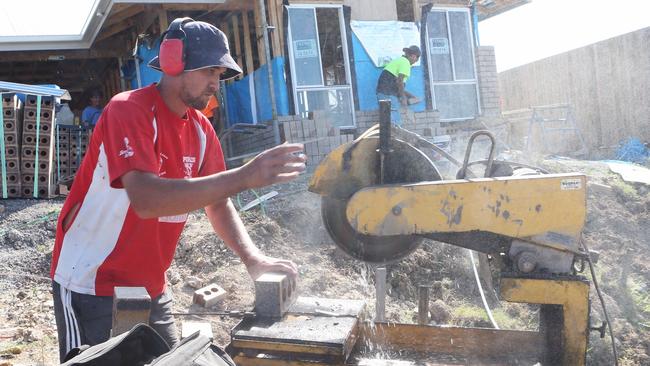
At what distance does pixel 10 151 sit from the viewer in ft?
28.0

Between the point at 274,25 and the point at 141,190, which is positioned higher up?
the point at 274,25

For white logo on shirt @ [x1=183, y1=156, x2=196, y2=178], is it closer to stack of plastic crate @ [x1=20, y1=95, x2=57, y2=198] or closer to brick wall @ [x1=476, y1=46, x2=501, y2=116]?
stack of plastic crate @ [x1=20, y1=95, x2=57, y2=198]

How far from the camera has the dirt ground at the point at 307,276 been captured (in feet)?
16.7

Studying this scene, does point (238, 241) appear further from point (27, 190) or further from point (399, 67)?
point (399, 67)

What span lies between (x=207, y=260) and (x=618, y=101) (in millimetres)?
13171

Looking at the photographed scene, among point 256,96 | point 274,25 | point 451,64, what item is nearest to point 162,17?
point 274,25

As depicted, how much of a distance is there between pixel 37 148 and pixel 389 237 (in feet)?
23.5

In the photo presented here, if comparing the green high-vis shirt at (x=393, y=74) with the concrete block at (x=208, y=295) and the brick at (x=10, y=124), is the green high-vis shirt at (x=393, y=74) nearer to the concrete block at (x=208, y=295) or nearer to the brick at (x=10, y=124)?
the brick at (x=10, y=124)

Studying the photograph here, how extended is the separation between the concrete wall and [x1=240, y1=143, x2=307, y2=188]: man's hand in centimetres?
1427

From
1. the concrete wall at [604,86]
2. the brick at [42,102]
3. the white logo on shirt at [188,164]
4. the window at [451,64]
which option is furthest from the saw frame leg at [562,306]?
the concrete wall at [604,86]

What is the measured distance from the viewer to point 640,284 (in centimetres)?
661

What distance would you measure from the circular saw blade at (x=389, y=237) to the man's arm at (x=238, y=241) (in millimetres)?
697

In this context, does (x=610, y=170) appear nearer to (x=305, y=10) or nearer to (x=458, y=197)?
(x=305, y=10)

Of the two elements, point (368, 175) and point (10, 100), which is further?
point (10, 100)
